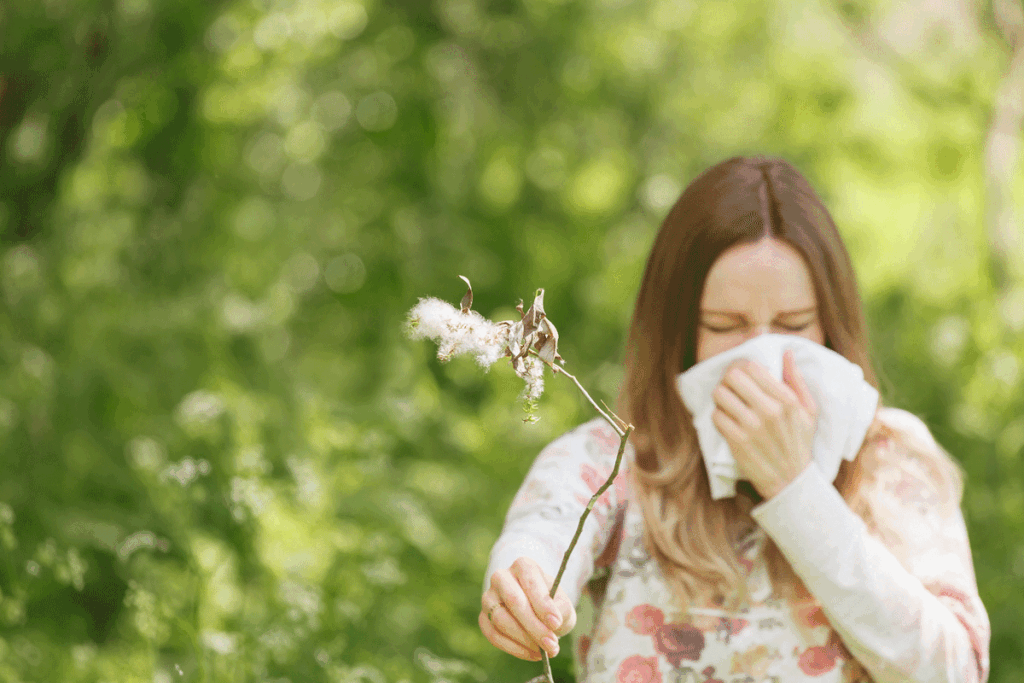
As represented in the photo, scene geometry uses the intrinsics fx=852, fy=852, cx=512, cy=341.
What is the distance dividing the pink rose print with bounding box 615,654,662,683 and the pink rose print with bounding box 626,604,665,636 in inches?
1.5

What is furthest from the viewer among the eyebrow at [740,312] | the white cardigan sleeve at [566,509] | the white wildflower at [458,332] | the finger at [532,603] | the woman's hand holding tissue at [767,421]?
the eyebrow at [740,312]

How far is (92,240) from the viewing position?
344 cm

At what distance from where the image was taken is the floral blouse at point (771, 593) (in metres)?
1.15

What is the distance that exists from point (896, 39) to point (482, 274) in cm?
232

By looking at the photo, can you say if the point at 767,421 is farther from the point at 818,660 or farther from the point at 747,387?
the point at 818,660

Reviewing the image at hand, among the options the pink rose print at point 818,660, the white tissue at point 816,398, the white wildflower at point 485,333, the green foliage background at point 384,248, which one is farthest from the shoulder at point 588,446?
the green foliage background at point 384,248

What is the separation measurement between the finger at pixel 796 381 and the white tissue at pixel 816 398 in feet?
0.03

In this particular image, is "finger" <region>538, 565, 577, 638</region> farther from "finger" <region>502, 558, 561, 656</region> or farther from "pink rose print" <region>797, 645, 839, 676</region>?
"pink rose print" <region>797, 645, 839, 676</region>

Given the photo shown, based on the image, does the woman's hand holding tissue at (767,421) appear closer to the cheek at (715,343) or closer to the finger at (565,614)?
the cheek at (715,343)

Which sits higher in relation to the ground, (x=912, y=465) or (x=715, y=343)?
(x=715, y=343)

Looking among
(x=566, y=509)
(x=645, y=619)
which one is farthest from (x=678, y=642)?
(x=566, y=509)

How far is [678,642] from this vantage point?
1278 millimetres

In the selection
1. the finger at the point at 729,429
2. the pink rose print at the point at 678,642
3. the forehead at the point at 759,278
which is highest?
the forehead at the point at 759,278

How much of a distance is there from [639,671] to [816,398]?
1.60 feet
